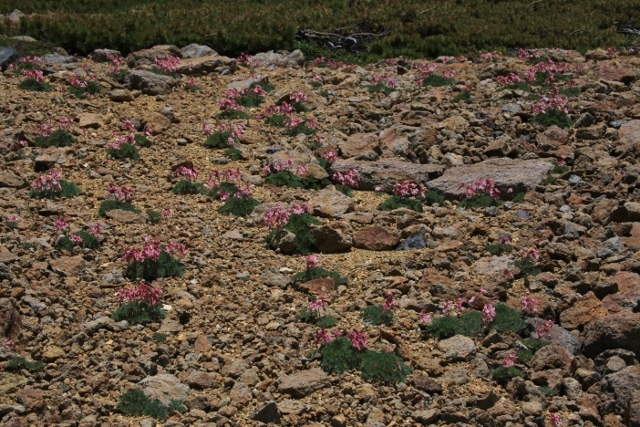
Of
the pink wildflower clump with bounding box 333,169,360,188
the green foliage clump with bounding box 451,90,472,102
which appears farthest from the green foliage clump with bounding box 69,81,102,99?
the green foliage clump with bounding box 451,90,472,102

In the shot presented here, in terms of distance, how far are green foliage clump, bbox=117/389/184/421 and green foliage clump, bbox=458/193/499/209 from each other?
18.7 feet

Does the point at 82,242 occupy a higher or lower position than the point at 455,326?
higher

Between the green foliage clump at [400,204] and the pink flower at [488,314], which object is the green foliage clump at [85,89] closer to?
the green foliage clump at [400,204]

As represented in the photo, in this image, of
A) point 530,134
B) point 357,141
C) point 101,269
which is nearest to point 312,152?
point 357,141

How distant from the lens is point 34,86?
15.8 meters

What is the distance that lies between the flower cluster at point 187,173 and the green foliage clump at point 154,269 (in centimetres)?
258

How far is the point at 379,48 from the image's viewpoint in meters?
21.8

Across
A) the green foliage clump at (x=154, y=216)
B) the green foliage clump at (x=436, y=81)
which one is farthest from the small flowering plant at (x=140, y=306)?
the green foliage clump at (x=436, y=81)

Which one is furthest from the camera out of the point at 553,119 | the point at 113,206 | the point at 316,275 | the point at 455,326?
the point at 553,119

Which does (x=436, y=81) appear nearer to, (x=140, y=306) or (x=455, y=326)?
(x=455, y=326)

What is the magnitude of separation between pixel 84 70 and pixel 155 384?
10.2 m

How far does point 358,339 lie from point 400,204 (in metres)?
3.79

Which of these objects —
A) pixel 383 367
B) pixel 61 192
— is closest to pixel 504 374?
pixel 383 367

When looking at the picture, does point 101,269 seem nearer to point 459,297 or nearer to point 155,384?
point 155,384
